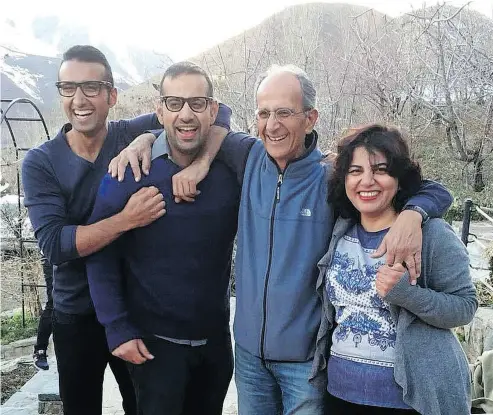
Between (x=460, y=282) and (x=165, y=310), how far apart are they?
104cm

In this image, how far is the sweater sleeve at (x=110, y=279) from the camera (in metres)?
2.04

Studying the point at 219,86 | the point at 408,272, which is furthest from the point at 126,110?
the point at 408,272

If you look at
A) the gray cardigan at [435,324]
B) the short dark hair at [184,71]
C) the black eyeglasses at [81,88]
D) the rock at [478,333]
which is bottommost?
the rock at [478,333]

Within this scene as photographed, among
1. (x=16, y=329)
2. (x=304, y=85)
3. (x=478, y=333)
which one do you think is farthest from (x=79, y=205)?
(x=16, y=329)

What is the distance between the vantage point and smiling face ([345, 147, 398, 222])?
1789 millimetres

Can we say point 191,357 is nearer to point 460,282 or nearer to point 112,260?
point 112,260

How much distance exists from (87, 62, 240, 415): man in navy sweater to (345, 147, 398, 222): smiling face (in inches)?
20.0

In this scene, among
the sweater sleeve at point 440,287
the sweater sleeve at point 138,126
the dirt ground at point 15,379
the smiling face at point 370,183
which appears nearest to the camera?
the sweater sleeve at point 440,287

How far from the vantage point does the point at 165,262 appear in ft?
6.74

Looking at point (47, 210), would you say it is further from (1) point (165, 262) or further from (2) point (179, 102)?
(2) point (179, 102)

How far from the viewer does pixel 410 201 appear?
71.2 inches

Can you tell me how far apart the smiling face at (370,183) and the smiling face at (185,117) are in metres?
0.59

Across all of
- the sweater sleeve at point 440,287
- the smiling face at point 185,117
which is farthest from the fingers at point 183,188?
the sweater sleeve at point 440,287

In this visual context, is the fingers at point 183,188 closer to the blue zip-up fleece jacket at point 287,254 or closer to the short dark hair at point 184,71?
the blue zip-up fleece jacket at point 287,254
